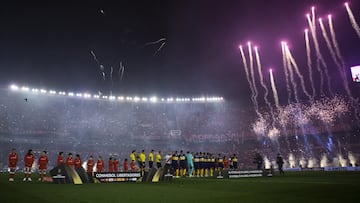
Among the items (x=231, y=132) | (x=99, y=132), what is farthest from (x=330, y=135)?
(x=99, y=132)

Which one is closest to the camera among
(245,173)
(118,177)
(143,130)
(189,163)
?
(118,177)

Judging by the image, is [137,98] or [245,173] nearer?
[245,173]

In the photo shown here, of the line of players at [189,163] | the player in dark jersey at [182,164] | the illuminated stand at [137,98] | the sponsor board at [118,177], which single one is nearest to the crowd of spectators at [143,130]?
the illuminated stand at [137,98]

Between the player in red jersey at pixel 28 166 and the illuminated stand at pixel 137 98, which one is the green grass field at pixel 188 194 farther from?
the illuminated stand at pixel 137 98

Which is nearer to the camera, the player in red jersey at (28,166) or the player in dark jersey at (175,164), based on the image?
the player in red jersey at (28,166)

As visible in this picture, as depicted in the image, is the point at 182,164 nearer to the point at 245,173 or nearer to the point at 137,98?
the point at 245,173

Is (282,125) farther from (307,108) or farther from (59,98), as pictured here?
(59,98)

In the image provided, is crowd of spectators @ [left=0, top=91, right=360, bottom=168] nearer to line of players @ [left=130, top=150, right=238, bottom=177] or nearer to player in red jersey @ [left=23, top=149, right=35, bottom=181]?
line of players @ [left=130, top=150, right=238, bottom=177]

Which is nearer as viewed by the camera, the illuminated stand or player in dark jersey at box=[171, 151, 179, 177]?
player in dark jersey at box=[171, 151, 179, 177]

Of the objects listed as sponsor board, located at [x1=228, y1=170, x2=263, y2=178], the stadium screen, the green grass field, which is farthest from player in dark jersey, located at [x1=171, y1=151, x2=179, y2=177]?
the stadium screen

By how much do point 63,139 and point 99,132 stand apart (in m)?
7.16

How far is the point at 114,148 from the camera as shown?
56.6 m

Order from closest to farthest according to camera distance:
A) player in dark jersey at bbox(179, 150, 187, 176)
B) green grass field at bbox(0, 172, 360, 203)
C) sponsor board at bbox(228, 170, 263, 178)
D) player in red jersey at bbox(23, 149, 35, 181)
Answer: green grass field at bbox(0, 172, 360, 203) → player in red jersey at bbox(23, 149, 35, 181) → sponsor board at bbox(228, 170, 263, 178) → player in dark jersey at bbox(179, 150, 187, 176)

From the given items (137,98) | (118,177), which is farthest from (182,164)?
(137,98)
